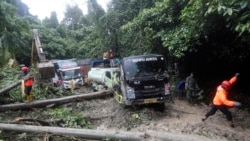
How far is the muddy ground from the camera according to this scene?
9.16 meters

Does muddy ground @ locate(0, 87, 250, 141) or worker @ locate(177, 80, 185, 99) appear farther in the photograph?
worker @ locate(177, 80, 185, 99)

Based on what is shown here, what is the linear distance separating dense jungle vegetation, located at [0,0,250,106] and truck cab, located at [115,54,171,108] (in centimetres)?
212

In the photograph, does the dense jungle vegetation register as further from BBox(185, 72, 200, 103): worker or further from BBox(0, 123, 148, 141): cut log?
BBox(0, 123, 148, 141): cut log

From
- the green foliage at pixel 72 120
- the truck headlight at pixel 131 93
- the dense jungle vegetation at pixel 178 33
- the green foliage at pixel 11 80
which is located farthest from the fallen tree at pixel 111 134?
the green foliage at pixel 11 80

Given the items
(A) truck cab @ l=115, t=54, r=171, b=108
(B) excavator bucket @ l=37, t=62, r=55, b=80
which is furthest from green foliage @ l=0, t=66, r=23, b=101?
(A) truck cab @ l=115, t=54, r=171, b=108

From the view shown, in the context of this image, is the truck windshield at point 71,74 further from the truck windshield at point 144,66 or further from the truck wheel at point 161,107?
the truck wheel at point 161,107

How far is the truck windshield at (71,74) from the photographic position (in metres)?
24.6

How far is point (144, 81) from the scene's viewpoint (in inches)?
478

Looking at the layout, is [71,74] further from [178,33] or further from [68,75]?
[178,33]

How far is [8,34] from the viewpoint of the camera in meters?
12.7

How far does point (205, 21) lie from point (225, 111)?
10.5ft

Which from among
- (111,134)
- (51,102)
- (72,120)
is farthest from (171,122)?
(51,102)

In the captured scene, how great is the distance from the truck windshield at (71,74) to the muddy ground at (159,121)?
1008 centimetres

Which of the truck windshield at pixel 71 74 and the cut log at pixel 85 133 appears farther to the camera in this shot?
the truck windshield at pixel 71 74
